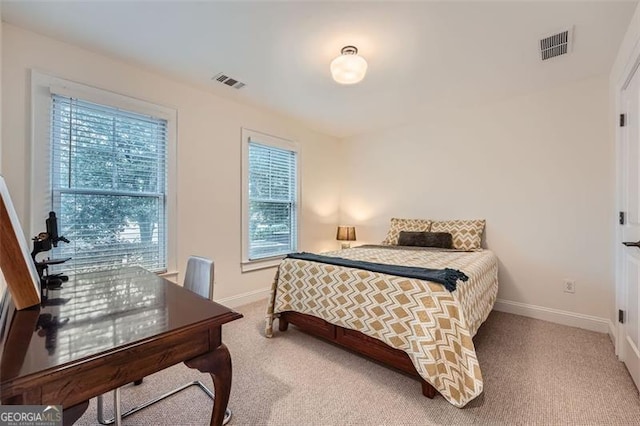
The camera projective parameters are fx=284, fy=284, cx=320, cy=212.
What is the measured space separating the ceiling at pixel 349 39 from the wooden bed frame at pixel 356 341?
227 centimetres

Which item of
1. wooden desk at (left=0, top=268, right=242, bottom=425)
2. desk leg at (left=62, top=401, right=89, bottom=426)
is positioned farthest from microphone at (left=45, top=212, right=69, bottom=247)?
desk leg at (left=62, top=401, right=89, bottom=426)

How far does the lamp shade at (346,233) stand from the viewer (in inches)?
180

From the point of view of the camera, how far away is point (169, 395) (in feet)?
5.79

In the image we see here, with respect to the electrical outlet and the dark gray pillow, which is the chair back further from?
the electrical outlet

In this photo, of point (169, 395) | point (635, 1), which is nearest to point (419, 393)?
point (169, 395)

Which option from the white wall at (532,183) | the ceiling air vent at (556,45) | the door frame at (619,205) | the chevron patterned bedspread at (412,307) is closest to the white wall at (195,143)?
the chevron patterned bedspread at (412,307)

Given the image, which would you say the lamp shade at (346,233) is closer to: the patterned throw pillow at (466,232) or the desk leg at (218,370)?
the patterned throw pillow at (466,232)

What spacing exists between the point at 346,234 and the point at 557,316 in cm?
272

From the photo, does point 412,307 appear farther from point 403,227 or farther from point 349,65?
point 403,227

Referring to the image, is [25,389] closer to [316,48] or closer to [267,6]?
[267,6]

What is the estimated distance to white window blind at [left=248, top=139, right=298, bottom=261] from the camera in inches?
145

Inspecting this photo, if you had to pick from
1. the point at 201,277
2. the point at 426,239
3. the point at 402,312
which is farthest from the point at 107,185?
the point at 426,239

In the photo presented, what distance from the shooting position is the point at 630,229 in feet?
6.49

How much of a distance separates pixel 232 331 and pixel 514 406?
87.7 inches
